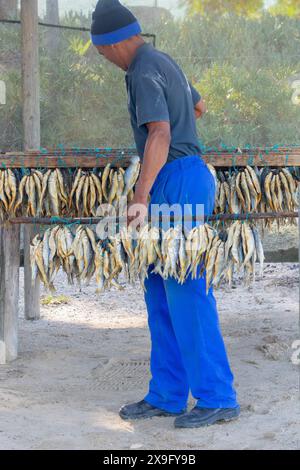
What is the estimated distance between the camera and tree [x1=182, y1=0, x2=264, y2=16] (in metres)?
16.5

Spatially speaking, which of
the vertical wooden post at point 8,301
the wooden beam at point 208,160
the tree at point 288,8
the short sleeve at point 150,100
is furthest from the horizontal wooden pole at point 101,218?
the tree at point 288,8

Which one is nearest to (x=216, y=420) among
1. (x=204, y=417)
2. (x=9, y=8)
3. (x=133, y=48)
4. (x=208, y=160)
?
(x=204, y=417)

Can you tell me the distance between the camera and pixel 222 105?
48.2 feet

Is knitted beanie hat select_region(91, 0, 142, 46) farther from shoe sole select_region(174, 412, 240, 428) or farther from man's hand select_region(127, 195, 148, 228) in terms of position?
shoe sole select_region(174, 412, 240, 428)

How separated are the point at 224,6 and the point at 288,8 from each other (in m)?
1.58

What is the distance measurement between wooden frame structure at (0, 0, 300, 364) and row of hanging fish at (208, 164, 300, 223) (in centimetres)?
6

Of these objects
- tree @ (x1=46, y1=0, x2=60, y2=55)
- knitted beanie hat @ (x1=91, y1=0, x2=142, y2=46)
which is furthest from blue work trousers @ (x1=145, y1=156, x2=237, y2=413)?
tree @ (x1=46, y1=0, x2=60, y2=55)

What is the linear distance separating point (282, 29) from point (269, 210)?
12.6 metres

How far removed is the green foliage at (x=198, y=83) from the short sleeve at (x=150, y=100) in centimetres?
766

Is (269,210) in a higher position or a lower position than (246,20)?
lower

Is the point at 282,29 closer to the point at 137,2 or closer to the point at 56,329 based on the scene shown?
the point at 137,2

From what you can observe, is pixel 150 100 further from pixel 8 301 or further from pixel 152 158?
pixel 8 301

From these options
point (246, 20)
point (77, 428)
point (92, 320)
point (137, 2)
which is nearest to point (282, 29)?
point (246, 20)
